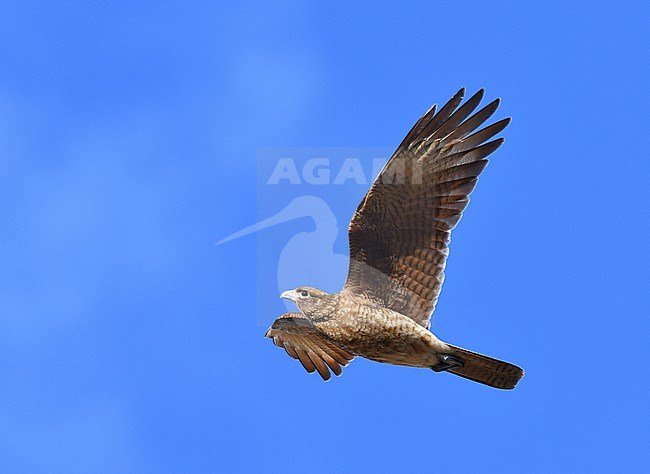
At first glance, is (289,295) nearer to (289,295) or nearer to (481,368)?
(289,295)

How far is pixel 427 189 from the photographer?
56.5ft

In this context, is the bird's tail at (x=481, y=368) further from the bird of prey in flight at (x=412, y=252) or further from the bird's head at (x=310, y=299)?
the bird's head at (x=310, y=299)

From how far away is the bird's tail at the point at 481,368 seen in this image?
17.2m

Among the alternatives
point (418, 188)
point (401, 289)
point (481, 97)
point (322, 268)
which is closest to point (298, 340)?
point (322, 268)

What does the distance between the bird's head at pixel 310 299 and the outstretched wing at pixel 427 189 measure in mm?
781

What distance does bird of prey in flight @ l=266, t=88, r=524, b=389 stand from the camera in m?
17.2

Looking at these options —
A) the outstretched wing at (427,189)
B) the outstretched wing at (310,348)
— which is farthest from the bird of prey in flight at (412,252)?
the outstretched wing at (310,348)

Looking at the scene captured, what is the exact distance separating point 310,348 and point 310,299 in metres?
2.34

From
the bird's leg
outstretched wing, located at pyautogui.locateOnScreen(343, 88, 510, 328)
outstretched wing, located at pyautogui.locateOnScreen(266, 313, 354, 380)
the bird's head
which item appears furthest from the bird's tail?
outstretched wing, located at pyautogui.locateOnScreen(266, 313, 354, 380)

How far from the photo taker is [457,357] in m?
17.3

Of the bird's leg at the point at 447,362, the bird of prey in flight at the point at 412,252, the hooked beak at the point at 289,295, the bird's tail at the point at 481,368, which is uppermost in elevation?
the hooked beak at the point at 289,295

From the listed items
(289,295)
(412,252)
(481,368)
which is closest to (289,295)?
(289,295)

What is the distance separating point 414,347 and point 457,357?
658 millimetres

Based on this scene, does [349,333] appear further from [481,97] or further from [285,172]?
[481,97]
